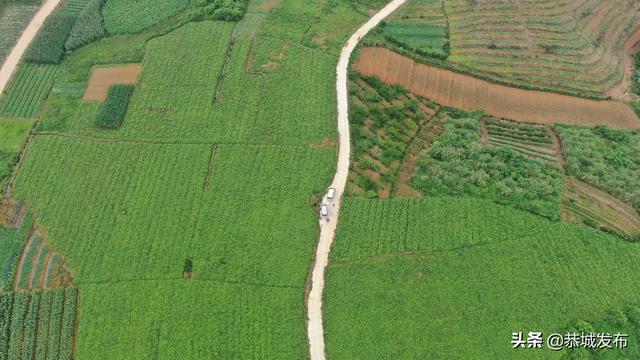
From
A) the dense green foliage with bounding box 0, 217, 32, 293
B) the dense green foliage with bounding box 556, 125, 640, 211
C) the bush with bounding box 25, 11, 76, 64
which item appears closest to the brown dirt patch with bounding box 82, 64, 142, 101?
the bush with bounding box 25, 11, 76, 64

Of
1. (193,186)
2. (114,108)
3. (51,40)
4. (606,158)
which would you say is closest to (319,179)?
(193,186)

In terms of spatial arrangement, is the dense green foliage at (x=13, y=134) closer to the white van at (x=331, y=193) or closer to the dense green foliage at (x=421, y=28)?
the white van at (x=331, y=193)

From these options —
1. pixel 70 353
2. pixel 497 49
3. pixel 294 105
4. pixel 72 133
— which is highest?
pixel 497 49

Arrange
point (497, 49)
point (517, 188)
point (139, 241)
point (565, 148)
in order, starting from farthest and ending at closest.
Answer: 1. point (497, 49)
2. point (565, 148)
3. point (517, 188)
4. point (139, 241)

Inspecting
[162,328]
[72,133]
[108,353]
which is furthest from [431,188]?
[72,133]

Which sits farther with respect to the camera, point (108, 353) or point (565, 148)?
point (565, 148)

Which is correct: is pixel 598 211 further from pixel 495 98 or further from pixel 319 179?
pixel 319 179

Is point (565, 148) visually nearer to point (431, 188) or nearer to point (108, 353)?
point (431, 188)
